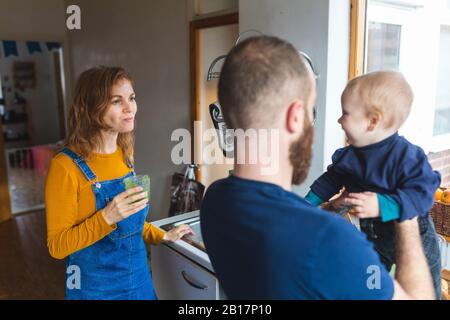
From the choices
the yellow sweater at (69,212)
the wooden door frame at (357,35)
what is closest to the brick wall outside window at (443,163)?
the wooden door frame at (357,35)

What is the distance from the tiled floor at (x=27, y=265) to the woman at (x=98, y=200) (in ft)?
5.98

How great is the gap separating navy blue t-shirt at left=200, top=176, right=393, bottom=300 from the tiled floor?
8.78 feet

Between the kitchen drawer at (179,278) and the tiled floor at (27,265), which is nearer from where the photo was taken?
the kitchen drawer at (179,278)

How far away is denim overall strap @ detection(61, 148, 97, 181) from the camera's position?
1310mm

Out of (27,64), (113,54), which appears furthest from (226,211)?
(27,64)

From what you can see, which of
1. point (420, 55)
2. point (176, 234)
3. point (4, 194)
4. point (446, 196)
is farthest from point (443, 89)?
point (4, 194)

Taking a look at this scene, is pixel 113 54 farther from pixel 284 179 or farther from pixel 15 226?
pixel 284 179

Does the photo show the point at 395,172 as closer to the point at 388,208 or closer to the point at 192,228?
the point at 388,208

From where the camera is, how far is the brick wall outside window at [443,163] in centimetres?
202

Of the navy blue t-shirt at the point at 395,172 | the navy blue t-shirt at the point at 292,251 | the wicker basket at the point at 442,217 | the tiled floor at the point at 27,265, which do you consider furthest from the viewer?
the tiled floor at the point at 27,265

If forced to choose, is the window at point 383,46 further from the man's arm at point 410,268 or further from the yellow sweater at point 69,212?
the yellow sweater at point 69,212

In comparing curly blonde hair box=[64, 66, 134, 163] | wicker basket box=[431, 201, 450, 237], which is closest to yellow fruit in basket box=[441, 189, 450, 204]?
wicker basket box=[431, 201, 450, 237]

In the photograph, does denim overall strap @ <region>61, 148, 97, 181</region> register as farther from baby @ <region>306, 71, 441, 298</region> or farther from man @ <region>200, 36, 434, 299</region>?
baby @ <region>306, 71, 441, 298</region>

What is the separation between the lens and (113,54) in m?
4.04
